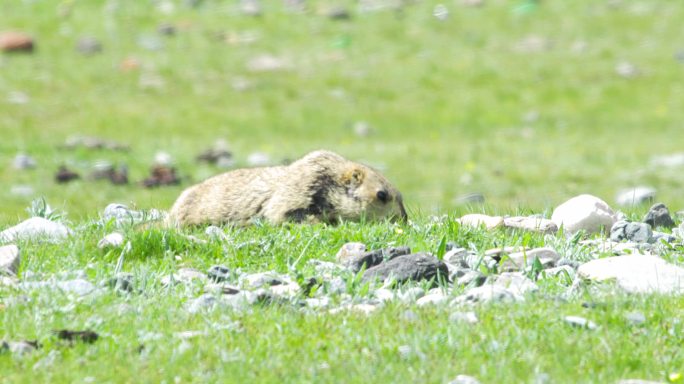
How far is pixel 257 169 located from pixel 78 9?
21.3m

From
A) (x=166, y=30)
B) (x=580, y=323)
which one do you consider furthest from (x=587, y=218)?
(x=166, y=30)

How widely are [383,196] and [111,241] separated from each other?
9.05 feet

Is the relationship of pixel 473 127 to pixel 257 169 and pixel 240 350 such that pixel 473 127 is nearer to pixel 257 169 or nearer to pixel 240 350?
pixel 257 169

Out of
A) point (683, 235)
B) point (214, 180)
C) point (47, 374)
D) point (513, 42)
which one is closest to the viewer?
point (47, 374)

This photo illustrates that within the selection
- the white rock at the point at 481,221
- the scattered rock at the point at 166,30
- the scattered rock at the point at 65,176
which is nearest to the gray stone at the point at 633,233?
the white rock at the point at 481,221

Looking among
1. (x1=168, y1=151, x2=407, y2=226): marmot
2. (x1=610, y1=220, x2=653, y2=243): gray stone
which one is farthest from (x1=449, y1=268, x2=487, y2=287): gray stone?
(x1=168, y1=151, x2=407, y2=226): marmot

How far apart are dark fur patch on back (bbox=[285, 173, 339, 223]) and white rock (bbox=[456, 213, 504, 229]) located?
1180mm

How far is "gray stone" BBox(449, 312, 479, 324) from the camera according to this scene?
22.8 ft

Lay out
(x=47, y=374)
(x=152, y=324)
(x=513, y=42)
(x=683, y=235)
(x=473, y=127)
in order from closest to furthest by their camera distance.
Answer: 1. (x=47, y=374)
2. (x=152, y=324)
3. (x=683, y=235)
4. (x=473, y=127)
5. (x=513, y=42)

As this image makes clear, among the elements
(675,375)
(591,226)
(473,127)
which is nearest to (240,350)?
(675,375)

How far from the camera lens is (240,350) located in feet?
21.3

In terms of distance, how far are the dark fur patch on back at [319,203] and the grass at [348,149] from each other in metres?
0.71

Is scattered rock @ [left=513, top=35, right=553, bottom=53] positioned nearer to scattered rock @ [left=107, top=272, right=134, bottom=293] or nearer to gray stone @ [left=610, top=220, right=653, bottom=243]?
gray stone @ [left=610, top=220, right=653, bottom=243]

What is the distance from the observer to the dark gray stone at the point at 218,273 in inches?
318
